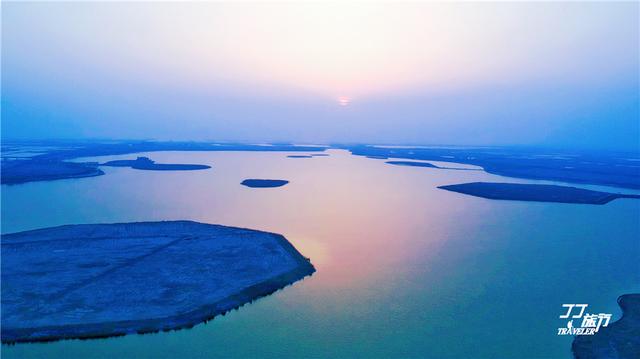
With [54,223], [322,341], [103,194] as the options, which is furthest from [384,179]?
[322,341]

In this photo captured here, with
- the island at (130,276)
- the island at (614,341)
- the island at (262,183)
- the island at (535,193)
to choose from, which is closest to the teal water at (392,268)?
the island at (614,341)

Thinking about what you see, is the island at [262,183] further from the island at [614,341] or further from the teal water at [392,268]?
the island at [614,341]

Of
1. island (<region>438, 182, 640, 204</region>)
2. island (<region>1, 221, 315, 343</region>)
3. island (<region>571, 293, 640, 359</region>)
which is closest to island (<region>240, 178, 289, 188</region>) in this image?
island (<region>438, 182, 640, 204</region>)

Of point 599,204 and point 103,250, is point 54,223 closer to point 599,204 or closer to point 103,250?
point 103,250

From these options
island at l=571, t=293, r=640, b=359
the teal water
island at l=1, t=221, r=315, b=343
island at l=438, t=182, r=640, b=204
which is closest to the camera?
island at l=571, t=293, r=640, b=359

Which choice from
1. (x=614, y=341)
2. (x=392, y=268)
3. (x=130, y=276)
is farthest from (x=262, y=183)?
(x=614, y=341)

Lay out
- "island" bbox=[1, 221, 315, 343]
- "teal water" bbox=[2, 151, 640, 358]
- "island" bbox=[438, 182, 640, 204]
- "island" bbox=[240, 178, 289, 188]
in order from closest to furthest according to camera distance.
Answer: "teal water" bbox=[2, 151, 640, 358]
"island" bbox=[1, 221, 315, 343]
"island" bbox=[438, 182, 640, 204]
"island" bbox=[240, 178, 289, 188]

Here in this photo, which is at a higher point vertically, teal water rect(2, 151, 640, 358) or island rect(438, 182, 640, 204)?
island rect(438, 182, 640, 204)

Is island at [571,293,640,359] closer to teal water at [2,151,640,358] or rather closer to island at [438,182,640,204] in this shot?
teal water at [2,151,640,358]
